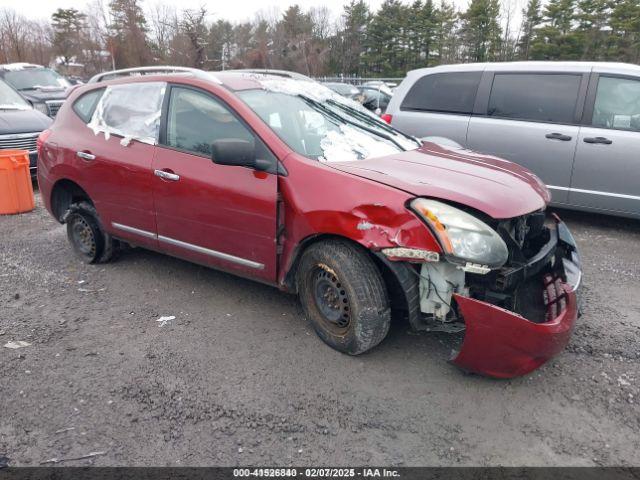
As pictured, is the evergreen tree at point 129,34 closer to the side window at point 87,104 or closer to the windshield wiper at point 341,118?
the side window at point 87,104

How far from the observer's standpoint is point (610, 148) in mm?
5312

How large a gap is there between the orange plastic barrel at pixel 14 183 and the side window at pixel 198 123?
3826mm

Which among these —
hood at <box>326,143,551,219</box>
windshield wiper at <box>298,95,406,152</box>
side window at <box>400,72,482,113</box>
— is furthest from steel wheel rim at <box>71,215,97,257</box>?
side window at <box>400,72,482,113</box>

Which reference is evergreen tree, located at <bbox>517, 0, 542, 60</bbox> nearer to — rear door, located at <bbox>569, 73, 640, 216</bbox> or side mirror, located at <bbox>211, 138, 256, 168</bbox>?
rear door, located at <bbox>569, 73, 640, 216</bbox>

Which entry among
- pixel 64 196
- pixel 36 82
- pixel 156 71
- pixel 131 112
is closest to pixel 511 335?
pixel 131 112

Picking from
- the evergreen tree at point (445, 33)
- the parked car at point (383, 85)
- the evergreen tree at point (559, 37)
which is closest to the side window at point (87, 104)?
the parked car at point (383, 85)

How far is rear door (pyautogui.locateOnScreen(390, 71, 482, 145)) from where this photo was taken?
20.2 ft

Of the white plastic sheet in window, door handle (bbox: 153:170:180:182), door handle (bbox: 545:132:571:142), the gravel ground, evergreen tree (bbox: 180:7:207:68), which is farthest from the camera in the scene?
evergreen tree (bbox: 180:7:207:68)

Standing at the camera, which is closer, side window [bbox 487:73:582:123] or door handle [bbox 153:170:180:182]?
door handle [bbox 153:170:180:182]

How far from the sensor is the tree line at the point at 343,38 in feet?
113

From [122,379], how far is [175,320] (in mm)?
774

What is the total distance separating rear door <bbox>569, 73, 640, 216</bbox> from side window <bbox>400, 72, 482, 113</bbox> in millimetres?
1326

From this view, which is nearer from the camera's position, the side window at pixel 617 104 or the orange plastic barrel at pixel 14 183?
the side window at pixel 617 104

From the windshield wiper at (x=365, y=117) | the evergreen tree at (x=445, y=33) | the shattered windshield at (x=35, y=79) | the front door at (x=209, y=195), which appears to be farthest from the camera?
the evergreen tree at (x=445, y=33)
